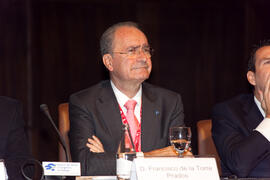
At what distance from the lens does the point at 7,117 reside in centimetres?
304

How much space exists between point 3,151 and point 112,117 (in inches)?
32.4

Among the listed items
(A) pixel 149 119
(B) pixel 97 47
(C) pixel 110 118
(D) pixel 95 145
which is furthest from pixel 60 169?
(B) pixel 97 47

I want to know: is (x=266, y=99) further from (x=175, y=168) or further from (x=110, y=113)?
(x=175, y=168)

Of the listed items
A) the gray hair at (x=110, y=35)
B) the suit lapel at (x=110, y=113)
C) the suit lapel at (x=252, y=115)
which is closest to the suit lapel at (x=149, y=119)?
the suit lapel at (x=110, y=113)

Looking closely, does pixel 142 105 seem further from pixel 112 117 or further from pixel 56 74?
pixel 56 74

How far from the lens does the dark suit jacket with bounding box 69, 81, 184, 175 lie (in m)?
3.25

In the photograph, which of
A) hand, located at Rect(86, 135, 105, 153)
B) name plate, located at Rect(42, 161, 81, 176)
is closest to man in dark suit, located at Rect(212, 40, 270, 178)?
hand, located at Rect(86, 135, 105, 153)

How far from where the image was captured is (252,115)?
3.22 meters

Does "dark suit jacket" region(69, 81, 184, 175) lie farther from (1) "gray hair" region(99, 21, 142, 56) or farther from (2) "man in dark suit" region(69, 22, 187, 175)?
(1) "gray hair" region(99, 21, 142, 56)

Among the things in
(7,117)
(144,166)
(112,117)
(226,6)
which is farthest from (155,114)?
(226,6)

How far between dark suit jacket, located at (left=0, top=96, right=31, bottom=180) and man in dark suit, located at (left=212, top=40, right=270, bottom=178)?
131 centimetres

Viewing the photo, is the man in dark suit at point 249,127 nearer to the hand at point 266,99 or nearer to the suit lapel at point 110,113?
the hand at point 266,99

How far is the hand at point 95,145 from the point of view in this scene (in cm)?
303

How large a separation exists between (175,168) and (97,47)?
15.3 feet
